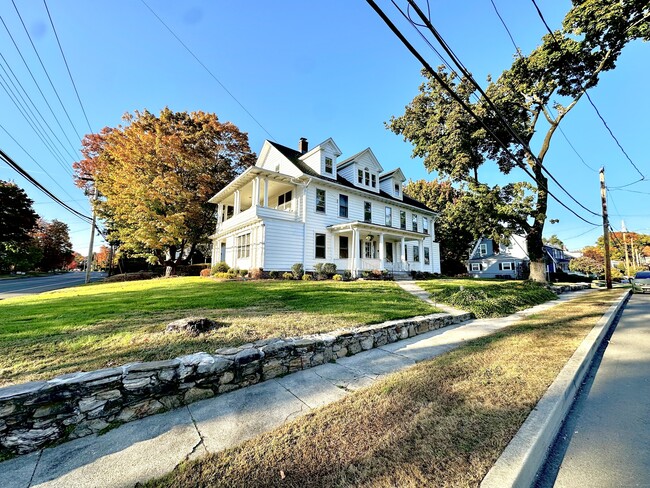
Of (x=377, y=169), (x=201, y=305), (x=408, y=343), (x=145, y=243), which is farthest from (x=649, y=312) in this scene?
(x=145, y=243)

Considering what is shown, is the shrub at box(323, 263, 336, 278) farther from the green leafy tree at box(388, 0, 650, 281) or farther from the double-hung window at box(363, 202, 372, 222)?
the green leafy tree at box(388, 0, 650, 281)

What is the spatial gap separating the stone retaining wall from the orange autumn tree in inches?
709

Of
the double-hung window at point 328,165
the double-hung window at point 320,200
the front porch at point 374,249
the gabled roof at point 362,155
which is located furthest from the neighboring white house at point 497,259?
the double-hung window at point 320,200

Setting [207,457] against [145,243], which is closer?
[207,457]

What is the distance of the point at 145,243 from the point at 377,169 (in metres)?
18.0

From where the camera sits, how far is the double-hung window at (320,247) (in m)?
16.6

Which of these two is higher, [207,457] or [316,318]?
[316,318]

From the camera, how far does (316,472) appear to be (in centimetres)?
189

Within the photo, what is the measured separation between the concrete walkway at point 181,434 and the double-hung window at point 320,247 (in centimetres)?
1262

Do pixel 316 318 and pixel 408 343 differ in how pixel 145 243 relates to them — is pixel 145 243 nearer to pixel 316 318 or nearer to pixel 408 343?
pixel 316 318

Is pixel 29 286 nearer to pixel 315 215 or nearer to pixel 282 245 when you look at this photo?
pixel 282 245

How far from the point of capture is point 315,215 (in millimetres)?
16438

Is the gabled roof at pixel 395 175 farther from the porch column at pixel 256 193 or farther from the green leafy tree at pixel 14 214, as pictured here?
the green leafy tree at pixel 14 214

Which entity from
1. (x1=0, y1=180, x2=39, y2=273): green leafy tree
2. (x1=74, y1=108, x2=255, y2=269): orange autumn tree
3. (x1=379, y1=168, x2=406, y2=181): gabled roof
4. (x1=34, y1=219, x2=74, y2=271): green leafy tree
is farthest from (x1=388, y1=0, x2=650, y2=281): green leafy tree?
(x1=34, y1=219, x2=74, y2=271): green leafy tree
